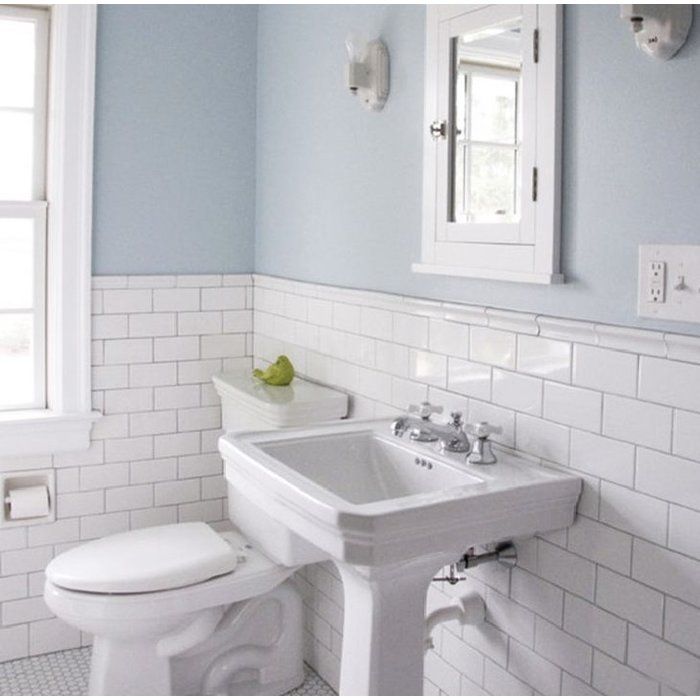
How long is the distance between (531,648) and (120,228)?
6.74 feet

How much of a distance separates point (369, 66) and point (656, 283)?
1.24 m

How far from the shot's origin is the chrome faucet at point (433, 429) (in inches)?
86.4

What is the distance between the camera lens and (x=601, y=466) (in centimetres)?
192

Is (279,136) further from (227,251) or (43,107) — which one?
(43,107)

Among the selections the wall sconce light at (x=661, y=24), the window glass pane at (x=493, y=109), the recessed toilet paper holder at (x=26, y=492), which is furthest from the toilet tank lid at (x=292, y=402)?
the wall sconce light at (x=661, y=24)

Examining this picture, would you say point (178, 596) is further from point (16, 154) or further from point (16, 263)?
point (16, 154)

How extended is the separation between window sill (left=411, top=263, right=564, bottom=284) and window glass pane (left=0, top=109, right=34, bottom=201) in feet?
5.20

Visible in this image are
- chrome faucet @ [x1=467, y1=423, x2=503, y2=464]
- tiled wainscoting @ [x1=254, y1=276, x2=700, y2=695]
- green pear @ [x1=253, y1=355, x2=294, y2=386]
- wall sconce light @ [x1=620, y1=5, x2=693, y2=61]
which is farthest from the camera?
green pear @ [x1=253, y1=355, x2=294, y2=386]

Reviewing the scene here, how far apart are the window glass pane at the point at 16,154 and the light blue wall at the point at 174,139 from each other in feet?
0.80

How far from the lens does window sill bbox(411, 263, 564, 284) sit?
2.00m

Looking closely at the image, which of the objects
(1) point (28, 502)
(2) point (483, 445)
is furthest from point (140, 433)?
(2) point (483, 445)

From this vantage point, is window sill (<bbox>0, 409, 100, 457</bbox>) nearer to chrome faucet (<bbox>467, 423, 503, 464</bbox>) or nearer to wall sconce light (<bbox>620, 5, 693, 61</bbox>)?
chrome faucet (<bbox>467, 423, 503, 464</bbox>)

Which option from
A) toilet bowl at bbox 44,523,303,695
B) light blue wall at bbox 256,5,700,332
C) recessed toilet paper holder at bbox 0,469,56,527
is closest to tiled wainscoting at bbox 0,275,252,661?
recessed toilet paper holder at bbox 0,469,56,527

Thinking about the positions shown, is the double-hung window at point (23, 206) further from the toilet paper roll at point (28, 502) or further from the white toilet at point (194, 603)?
the white toilet at point (194, 603)
